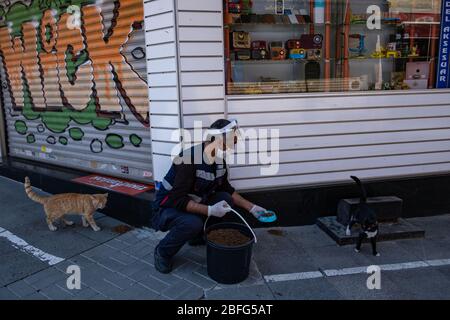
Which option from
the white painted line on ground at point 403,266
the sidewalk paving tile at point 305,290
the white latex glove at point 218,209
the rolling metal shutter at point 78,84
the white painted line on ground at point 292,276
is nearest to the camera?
the sidewalk paving tile at point 305,290

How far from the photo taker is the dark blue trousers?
367 cm

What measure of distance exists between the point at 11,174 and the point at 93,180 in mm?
2694

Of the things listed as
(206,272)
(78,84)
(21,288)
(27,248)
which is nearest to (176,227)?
(206,272)

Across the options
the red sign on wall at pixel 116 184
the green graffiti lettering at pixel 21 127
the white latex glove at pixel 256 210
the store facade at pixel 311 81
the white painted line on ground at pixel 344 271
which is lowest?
the white painted line on ground at pixel 344 271

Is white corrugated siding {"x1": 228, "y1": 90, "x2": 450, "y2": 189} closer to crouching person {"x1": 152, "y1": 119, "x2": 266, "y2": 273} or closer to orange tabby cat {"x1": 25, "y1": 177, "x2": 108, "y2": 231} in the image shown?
crouching person {"x1": 152, "y1": 119, "x2": 266, "y2": 273}

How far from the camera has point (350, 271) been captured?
12.9 ft

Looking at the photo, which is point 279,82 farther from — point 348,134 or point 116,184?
point 116,184

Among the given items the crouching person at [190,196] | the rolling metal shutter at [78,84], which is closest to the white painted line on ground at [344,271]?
the crouching person at [190,196]

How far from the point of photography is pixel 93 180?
19.0ft

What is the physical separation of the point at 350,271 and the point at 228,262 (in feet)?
4.35

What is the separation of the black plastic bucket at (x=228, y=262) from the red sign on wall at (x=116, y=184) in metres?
1.80

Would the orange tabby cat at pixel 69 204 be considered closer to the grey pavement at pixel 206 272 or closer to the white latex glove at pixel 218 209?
the grey pavement at pixel 206 272

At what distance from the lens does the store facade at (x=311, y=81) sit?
15.0 feet
